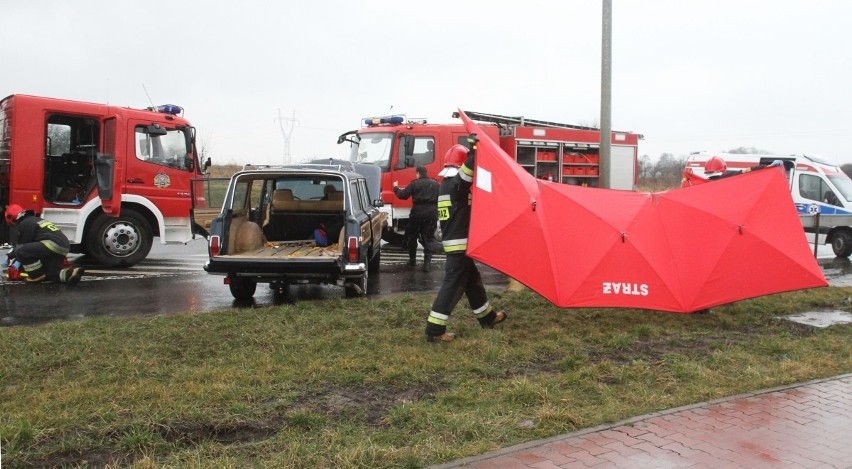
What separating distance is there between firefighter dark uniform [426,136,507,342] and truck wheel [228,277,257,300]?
10.7 ft

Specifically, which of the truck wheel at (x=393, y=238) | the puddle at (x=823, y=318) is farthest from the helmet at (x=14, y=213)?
the puddle at (x=823, y=318)

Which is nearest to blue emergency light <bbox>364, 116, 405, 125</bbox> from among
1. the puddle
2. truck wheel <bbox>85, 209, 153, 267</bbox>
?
truck wheel <bbox>85, 209, 153, 267</bbox>

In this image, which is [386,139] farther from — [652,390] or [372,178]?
[652,390]

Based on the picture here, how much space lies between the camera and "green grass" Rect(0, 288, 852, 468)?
3.84 metres

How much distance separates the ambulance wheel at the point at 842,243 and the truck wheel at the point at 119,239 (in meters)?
14.6

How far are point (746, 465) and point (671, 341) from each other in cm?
277

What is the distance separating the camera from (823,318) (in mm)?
7805

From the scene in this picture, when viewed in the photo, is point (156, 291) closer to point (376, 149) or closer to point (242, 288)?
point (242, 288)

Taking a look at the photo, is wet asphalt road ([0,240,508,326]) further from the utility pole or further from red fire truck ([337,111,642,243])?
the utility pole

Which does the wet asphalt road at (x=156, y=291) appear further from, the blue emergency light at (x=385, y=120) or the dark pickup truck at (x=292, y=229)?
the blue emergency light at (x=385, y=120)

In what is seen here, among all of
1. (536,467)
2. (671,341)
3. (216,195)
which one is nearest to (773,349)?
(671,341)

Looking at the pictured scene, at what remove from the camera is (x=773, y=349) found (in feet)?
20.2

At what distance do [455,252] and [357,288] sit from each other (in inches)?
102

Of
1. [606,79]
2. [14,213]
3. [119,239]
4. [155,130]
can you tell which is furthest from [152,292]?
[606,79]
